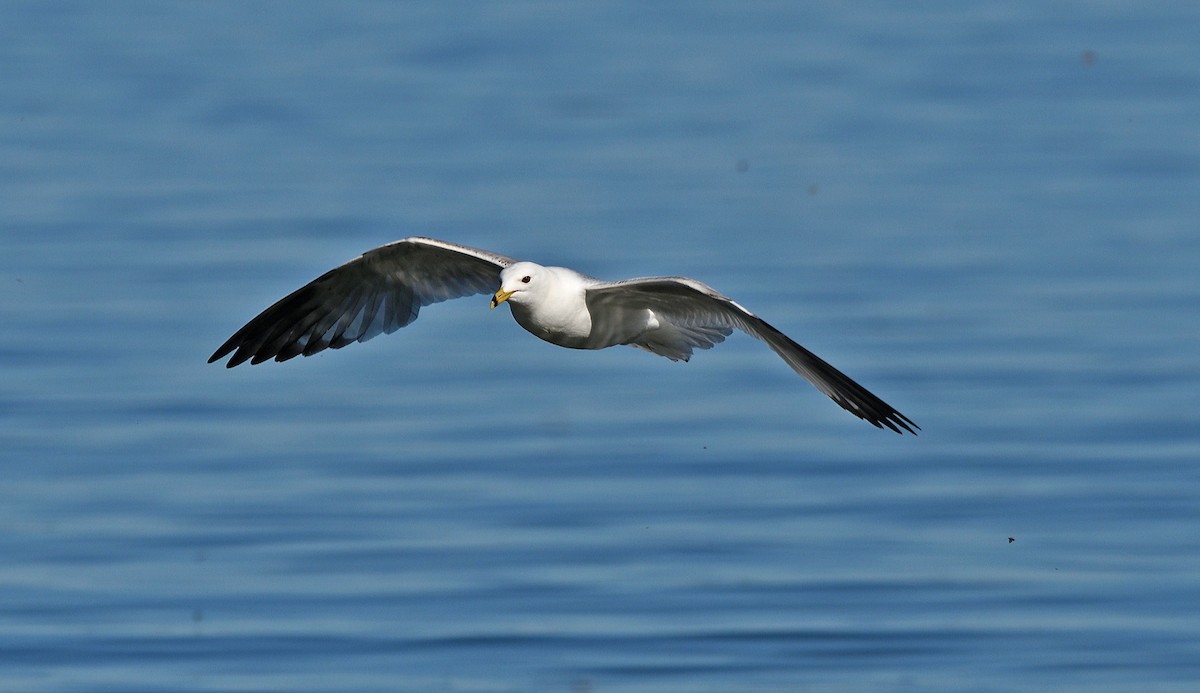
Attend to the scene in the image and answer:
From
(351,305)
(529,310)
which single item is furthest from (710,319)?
(351,305)

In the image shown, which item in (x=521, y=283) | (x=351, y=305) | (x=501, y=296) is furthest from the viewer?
(x=351, y=305)

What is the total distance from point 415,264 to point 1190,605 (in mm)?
4715

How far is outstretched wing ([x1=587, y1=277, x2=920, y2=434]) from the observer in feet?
32.3

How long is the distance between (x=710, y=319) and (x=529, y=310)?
2.89 feet

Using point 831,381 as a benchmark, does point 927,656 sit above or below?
below

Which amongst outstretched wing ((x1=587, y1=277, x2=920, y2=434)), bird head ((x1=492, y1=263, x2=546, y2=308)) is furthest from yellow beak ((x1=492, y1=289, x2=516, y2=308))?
outstretched wing ((x1=587, y1=277, x2=920, y2=434))

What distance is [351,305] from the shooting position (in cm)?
1219

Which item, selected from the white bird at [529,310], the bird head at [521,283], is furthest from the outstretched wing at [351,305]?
the bird head at [521,283]

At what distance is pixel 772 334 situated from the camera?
10.0 m

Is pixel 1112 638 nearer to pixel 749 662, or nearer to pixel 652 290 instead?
pixel 749 662

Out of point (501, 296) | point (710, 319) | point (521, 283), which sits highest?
point (710, 319)

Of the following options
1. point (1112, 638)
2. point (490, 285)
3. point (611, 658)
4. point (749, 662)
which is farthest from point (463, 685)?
point (1112, 638)

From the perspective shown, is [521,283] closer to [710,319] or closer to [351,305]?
[710,319]

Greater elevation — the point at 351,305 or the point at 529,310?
the point at 351,305
